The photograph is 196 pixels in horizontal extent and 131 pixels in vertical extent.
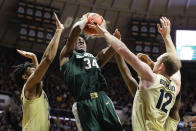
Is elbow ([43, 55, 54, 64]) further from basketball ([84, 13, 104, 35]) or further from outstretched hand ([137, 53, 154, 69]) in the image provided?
outstretched hand ([137, 53, 154, 69])

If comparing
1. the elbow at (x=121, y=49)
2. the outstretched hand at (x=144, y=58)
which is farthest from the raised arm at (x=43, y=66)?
the outstretched hand at (x=144, y=58)

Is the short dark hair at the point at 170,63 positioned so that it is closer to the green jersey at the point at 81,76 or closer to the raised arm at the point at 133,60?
the raised arm at the point at 133,60

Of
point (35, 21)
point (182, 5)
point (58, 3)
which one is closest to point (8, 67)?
point (35, 21)

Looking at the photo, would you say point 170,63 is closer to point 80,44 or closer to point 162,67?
point 162,67

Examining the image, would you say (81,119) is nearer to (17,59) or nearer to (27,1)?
(27,1)

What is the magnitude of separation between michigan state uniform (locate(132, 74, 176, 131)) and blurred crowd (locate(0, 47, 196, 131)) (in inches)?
359

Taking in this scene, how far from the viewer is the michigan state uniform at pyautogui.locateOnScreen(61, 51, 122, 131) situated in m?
3.36

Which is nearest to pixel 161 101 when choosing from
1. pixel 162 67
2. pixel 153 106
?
pixel 153 106

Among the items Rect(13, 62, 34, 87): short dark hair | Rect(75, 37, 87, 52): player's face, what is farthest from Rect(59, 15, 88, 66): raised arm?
Rect(13, 62, 34, 87): short dark hair

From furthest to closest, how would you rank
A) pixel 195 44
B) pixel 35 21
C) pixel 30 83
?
1. pixel 35 21
2. pixel 195 44
3. pixel 30 83

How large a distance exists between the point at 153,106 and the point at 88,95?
28.4 inches

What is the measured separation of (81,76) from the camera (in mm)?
3494

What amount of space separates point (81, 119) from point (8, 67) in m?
15.0

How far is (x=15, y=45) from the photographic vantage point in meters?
17.0
